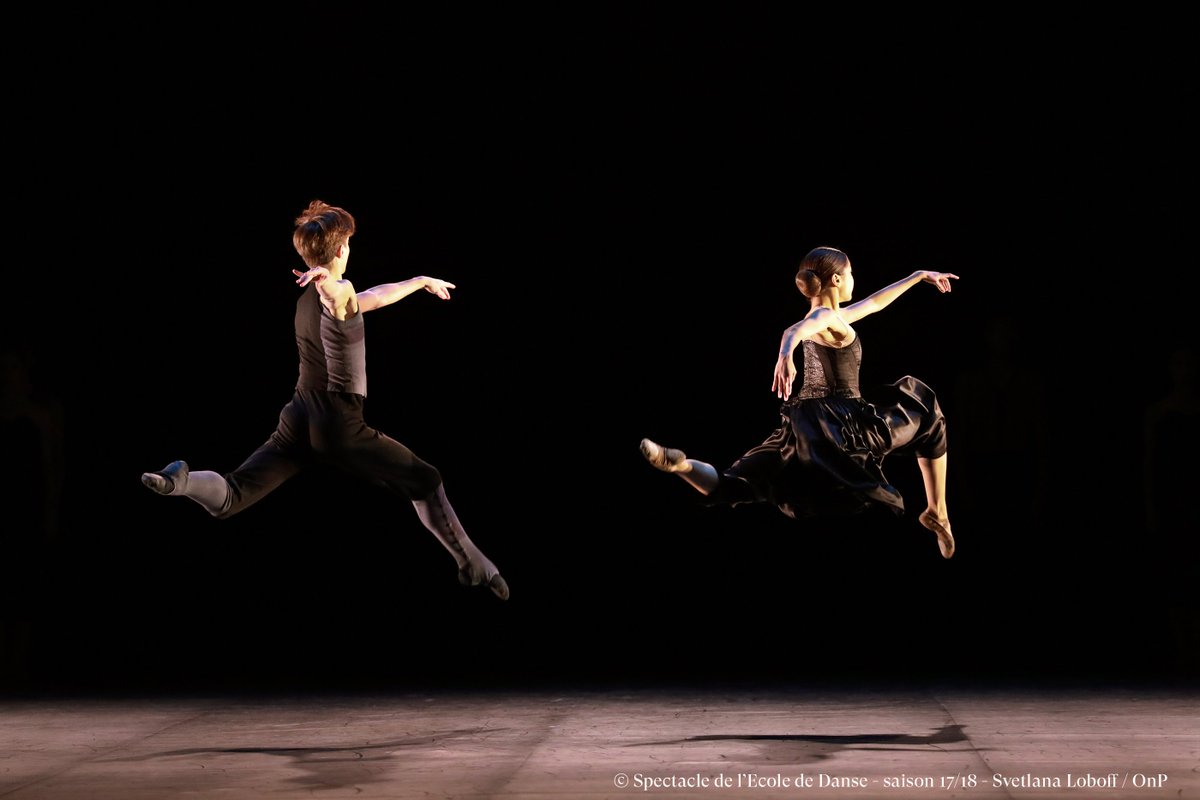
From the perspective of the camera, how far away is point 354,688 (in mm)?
8461

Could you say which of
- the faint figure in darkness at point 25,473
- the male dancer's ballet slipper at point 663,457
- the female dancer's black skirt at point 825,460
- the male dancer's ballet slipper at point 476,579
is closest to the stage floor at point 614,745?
the male dancer's ballet slipper at point 476,579

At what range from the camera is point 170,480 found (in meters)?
5.59

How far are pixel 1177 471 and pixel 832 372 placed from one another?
133 inches

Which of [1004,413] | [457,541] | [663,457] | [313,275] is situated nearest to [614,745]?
[457,541]

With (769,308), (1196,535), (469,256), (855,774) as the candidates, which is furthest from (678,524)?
(855,774)

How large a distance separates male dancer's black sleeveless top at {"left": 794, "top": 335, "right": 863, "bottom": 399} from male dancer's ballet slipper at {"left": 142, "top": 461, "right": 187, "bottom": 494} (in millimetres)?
2241

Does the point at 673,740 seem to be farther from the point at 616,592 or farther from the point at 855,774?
the point at 616,592

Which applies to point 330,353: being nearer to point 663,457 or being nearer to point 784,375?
point 663,457

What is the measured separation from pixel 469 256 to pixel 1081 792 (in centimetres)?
468

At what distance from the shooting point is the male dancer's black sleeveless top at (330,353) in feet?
19.2

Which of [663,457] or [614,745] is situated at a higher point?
[663,457]

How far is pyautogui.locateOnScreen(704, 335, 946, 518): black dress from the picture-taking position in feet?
19.9

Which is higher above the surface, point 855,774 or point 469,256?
point 469,256

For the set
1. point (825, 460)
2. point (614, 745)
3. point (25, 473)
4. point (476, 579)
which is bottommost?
point (614, 745)
